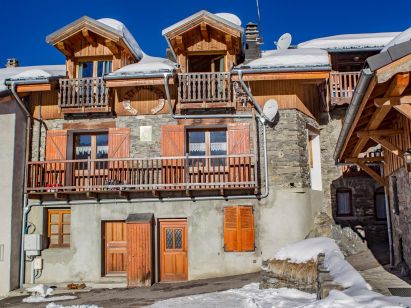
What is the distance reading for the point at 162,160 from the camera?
13.8 m

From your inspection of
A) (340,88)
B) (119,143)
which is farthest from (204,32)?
(340,88)

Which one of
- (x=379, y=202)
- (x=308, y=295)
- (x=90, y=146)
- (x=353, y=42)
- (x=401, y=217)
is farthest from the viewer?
(x=353, y=42)

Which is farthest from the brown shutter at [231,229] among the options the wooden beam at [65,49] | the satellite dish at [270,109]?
the wooden beam at [65,49]

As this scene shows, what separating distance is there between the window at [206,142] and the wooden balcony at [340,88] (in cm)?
410

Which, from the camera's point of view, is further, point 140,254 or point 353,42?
point 353,42

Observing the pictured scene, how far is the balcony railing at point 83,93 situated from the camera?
46.3ft

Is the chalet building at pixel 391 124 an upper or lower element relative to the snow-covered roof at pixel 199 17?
lower

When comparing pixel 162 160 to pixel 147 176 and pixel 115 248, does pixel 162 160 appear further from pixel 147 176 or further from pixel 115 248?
pixel 115 248

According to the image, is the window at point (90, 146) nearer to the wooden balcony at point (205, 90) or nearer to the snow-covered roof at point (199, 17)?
the wooden balcony at point (205, 90)

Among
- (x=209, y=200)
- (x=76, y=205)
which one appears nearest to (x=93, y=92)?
(x=76, y=205)

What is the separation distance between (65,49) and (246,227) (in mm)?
8722

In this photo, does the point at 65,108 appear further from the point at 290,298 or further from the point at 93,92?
the point at 290,298

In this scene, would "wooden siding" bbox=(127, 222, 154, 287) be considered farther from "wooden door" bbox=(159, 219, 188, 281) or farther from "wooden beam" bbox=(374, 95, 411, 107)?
"wooden beam" bbox=(374, 95, 411, 107)

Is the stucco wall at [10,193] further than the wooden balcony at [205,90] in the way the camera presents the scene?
No
